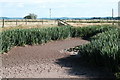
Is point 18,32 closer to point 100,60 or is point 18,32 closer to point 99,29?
point 100,60

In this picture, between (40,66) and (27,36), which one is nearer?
(40,66)

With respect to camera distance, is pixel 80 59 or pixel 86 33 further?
pixel 86 33

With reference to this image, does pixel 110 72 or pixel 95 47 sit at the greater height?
pixel 95 47

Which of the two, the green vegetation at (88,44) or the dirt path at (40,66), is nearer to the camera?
the dirt path at (40,66)

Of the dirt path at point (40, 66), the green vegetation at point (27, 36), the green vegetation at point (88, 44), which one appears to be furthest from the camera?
the green vegetation at point (27, 36)

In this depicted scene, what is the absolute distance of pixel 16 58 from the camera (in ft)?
38.1

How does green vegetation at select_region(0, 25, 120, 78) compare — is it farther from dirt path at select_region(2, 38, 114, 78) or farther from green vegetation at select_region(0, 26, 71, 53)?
dirt path at select_region(2, 38, 114, 78)

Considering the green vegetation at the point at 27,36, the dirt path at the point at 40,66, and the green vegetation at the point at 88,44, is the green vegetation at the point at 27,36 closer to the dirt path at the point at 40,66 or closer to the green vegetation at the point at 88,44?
the green vegetation at the point at 88,44

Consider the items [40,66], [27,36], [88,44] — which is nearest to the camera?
[40,66]

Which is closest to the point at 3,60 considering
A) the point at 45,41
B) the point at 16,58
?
the point at 16,58

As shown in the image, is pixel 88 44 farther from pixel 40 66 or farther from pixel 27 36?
pixel 27 36

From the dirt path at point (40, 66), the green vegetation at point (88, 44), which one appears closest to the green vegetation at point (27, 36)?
the green vegetation at point (88, 44)

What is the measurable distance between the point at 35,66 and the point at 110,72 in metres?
3.15

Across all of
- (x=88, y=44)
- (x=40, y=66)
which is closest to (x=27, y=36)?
(x=88, y=44)
